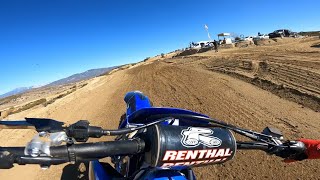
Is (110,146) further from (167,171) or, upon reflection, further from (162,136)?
(167,171)

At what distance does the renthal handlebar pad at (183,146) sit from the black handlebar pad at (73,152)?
0.13 metres

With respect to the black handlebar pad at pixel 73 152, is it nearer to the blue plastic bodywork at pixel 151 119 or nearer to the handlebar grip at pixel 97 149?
the handlebar grip at pixel 97 149

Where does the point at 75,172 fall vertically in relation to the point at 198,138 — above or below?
below

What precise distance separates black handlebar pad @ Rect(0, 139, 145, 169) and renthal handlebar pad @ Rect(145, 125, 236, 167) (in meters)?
0.13

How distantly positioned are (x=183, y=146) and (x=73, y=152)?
66cm

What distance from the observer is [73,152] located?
68.9 inches

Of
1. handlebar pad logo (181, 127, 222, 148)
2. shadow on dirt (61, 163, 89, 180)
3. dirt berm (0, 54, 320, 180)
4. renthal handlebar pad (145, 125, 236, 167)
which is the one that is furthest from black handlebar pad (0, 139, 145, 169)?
shadow on dirt (61, 163, 89, 180)

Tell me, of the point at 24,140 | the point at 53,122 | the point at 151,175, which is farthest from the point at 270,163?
the point at 24,140

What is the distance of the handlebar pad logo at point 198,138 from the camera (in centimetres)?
193

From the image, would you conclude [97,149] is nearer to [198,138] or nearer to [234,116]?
[198,138]

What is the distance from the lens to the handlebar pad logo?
1.93 meters

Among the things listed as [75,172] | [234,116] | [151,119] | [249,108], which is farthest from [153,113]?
[249,108]

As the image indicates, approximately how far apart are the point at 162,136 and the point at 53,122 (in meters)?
0.71

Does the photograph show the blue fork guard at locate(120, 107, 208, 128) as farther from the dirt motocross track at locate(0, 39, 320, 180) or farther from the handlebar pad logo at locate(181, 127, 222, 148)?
the dirt motocross track at locate(0, 39, 320, 180)
